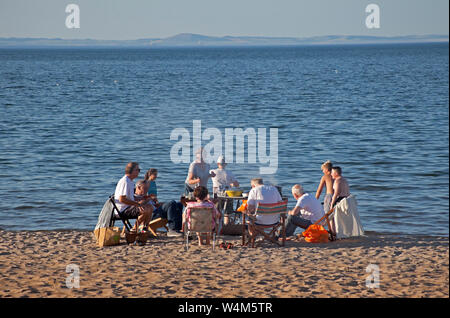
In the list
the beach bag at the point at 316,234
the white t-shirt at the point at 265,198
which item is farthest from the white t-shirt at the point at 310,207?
the white t-shirt at the point at 265,198

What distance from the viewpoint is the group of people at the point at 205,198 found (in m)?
9.94

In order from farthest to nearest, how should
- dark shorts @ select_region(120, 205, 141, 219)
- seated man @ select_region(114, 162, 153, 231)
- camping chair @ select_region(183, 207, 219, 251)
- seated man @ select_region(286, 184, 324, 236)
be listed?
seated man @ select_region(286, 184, 324, 236)
dark shorts @ select_region(120, 205, 141, 219)
seated man @ select_region(114, 162, 153, 231)
camping chair @ select_region(183, 207, 219, 251)

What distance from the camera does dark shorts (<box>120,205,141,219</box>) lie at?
10141 millimetres

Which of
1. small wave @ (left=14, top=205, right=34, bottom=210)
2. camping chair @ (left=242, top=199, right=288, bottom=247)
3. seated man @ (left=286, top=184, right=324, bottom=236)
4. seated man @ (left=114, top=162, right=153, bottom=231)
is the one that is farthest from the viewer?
small wave @ (left=14, top=205, right=34, bottom=210)

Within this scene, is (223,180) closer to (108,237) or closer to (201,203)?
(201,203)

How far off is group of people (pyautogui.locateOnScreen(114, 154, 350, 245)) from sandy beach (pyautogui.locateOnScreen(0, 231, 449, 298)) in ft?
1.33

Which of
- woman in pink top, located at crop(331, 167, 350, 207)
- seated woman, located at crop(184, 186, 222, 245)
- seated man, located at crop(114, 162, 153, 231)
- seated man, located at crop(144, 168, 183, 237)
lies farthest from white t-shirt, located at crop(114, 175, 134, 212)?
woman in pink top, located at crop(331, 167, 350, 207)

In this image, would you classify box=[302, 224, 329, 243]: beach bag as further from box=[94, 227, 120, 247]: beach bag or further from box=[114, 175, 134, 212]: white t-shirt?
box=[94, 227, 120, 247]: beach bag

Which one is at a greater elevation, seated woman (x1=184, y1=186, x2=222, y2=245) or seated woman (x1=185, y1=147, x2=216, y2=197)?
→ seated woman (x1=185, y1=147, x2=216, y2=197)

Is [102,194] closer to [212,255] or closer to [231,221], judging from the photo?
[231,221]

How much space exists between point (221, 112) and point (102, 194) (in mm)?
29375

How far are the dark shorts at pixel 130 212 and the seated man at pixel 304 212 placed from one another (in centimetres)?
253
